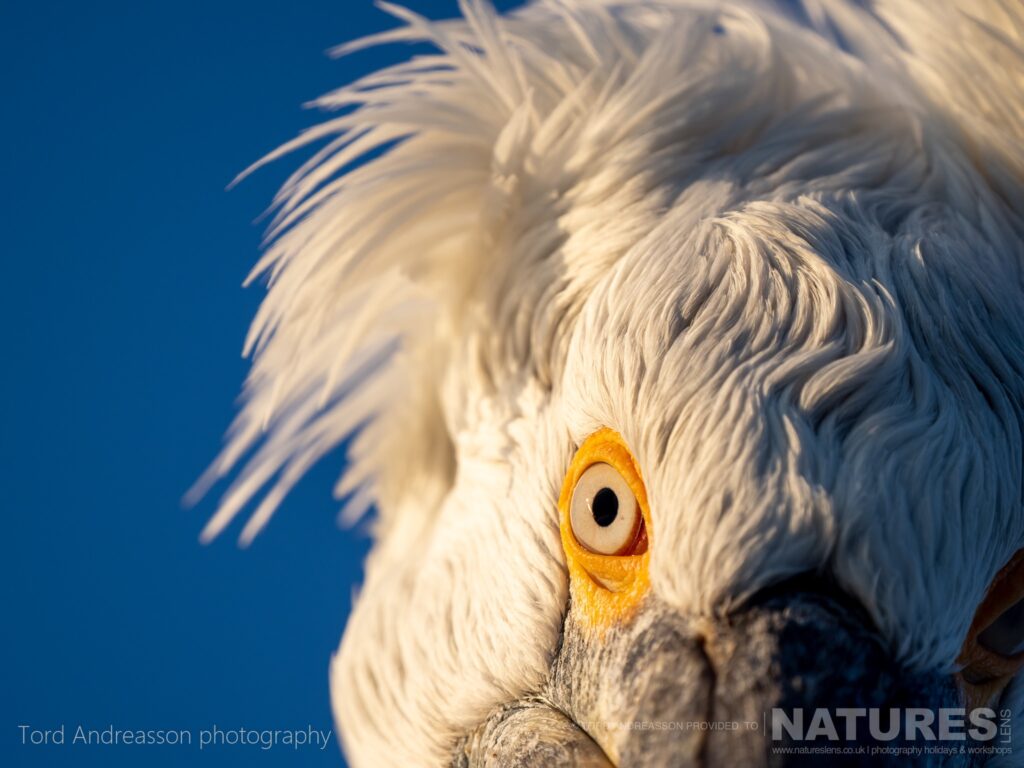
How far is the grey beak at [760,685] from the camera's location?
797mm

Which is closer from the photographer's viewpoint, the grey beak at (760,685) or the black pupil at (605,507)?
the grey beak at (760,685)

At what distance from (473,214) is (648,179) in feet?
0.87

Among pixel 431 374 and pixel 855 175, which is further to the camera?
pixel 431 374

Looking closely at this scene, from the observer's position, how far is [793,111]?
1.18 m

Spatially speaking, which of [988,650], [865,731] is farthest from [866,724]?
[988,650]

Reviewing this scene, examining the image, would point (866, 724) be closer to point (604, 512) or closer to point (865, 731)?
point (865, 731)

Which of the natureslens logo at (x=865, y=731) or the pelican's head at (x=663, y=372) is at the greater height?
the pelican's head at (x=663, y=372)

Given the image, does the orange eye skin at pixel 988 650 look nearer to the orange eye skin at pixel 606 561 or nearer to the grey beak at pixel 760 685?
the grey beak at pixel 760 685

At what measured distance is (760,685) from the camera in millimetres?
801

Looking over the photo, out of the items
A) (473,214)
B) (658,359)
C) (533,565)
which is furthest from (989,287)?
(473,214)

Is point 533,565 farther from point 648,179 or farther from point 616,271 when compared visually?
point 648,179

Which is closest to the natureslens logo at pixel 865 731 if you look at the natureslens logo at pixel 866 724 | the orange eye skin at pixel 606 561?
the natureslens logo at pixel 866 724

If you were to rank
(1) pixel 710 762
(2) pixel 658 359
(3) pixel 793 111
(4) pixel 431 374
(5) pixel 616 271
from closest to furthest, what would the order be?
(1) pixel 710 762
(2) pixel 658 359
(5) pixel 616 271
(3) pixel 793 111
(4) pixel 431 374

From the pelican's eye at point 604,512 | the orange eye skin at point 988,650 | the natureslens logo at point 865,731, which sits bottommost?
the natureslens logo at point 865,731
